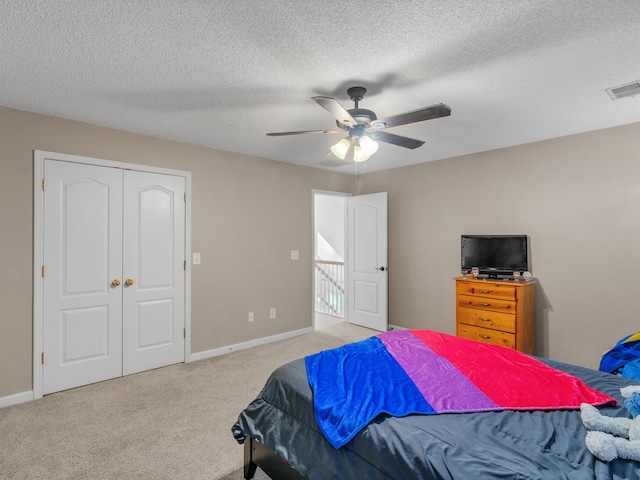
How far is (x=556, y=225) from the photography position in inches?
145

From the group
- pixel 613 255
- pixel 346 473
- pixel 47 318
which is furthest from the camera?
pixel 613 255

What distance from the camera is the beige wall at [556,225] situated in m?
3.28

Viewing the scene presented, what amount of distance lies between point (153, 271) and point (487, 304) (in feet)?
11.7

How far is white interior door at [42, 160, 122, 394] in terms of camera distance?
307cm

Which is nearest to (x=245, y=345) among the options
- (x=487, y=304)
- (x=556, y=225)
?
(x=487, y=304)

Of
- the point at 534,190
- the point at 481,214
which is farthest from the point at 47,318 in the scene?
the point at 534,190

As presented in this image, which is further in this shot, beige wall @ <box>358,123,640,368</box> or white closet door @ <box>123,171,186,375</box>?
white closet door @ <box>123,171,186,375</box>

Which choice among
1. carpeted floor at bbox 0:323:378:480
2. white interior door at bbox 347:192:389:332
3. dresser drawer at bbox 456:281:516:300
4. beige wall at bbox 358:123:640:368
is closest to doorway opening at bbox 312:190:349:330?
white interior door at bbox 347:192:389:332

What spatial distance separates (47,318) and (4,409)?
734 mm

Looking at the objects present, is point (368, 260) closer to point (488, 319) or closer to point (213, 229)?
point (488, 319)

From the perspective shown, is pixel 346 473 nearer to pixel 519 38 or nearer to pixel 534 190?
pixel 519 38

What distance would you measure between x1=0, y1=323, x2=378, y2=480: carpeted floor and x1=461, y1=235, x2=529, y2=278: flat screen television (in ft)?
8.86

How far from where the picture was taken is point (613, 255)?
10.9 feet

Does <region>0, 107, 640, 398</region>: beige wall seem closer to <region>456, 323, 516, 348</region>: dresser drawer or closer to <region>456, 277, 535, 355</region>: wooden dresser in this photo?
<region>456, 277, 535, 355</region>: wooden dresser
